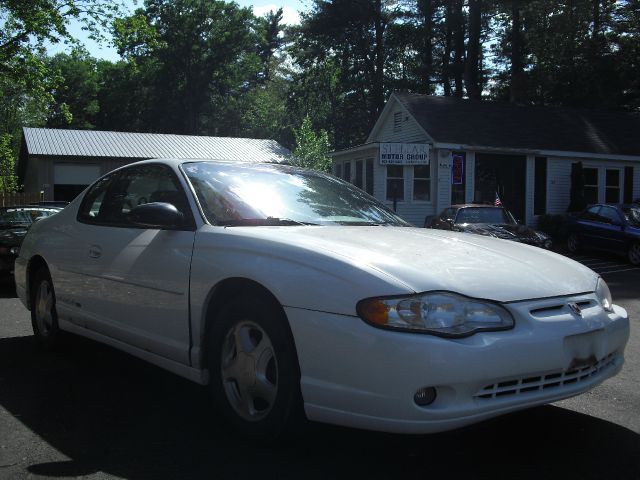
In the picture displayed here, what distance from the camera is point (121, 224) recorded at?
4359 millimetres

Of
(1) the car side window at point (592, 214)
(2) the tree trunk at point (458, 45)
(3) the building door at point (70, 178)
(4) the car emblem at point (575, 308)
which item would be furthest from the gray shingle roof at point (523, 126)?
(4) the car emblem at point (575, 308)

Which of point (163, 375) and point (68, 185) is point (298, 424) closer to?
point (163, 375)

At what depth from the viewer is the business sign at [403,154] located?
2070 centimetres

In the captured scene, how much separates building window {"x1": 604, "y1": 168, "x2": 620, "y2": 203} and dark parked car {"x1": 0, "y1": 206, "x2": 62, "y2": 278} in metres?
19.8

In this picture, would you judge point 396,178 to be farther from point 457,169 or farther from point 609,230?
point 609,230

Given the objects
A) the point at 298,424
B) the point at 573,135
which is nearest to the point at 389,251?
the point at 298,424

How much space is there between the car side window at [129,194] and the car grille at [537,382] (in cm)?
200

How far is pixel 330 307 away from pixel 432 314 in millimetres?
447

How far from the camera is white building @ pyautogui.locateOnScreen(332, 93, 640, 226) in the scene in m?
21.6

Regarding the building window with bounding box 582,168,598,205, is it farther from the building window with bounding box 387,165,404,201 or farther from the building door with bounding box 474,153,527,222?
the building window with bounding box 387,165,404,201

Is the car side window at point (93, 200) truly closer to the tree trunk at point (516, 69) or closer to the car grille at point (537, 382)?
the car grille at point (537, 382)

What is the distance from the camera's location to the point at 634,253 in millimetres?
14445

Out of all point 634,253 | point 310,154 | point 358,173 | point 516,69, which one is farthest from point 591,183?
point 516,69

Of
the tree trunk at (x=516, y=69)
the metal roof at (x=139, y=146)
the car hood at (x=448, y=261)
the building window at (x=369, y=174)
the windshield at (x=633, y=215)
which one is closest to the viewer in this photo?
the car hood at (x=448, y=261)
